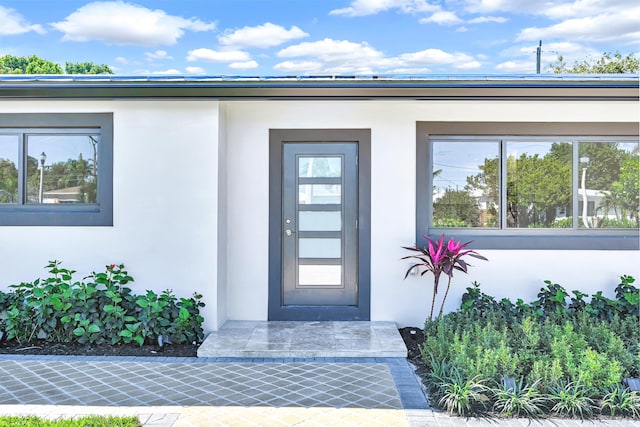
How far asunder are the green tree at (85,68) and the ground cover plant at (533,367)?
28.0m

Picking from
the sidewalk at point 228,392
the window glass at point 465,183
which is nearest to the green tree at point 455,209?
the window glass at point 465,183

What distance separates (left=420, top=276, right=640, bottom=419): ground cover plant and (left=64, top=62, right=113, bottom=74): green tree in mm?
27976

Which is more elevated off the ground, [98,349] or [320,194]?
[320,194]

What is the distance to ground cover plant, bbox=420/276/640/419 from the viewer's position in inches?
132

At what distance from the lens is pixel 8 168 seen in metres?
5.53

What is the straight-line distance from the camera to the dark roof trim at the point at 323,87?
484 cm

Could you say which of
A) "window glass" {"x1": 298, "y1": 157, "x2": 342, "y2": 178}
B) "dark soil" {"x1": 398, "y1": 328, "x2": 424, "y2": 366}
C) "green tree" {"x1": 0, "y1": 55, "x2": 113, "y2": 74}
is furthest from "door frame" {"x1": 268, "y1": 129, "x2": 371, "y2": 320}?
"green tree" {"x1": 0, "y1": 55, "x2": 113, "y2": 74}

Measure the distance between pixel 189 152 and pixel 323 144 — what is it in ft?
5.21

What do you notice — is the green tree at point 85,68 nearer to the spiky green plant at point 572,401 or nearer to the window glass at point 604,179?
the window glass at point 604,179

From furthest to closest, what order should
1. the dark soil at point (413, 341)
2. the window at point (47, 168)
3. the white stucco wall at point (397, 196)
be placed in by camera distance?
the white stucco wall at point (397, 196) < the window at point (47, 168) < the dark soil at point (413, 341)

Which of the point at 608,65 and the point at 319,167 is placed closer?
the point at 319,167

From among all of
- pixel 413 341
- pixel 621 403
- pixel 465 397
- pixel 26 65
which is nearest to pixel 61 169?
pixel 413 341

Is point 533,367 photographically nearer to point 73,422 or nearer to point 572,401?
point 572,401

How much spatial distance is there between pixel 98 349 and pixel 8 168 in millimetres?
2561
